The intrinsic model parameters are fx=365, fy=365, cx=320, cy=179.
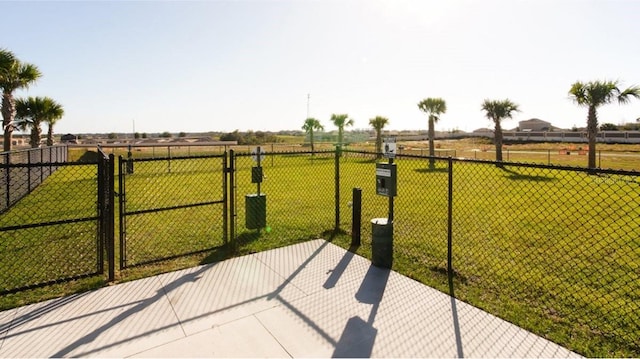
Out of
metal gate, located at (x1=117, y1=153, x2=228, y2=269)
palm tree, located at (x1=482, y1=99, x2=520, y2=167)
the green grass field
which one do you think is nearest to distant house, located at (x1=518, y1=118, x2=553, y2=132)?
palm tree, located at (x1=482, y1=99, x2=520, y2=167)

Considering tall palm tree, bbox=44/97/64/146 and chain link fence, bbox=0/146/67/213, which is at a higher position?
tall palm tree, bbox=44/97/64/146

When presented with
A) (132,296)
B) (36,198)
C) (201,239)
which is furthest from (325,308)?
(36,198)

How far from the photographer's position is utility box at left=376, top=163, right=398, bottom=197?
522 cm

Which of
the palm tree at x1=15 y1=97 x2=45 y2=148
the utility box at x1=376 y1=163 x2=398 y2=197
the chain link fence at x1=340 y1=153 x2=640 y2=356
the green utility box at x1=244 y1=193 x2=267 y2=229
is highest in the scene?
the palm tree at x1=15 y1=97 x2=45 y2=148

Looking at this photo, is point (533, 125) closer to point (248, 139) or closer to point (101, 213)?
point (248, 139)

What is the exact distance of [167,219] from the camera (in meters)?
8.48

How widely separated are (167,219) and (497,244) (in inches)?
275

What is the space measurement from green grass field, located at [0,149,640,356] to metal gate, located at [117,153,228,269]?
4 cm

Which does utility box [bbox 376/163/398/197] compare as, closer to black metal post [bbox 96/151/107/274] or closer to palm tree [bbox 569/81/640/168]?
black metal post [bbox 96/151/107/274]

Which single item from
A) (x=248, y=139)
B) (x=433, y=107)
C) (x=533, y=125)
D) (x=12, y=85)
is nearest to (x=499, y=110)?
(x=433, y=107)

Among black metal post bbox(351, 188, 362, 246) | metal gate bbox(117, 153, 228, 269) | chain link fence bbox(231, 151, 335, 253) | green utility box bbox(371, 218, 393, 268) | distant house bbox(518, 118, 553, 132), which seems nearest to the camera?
green utility box bbox(371, 218, 393, 268)

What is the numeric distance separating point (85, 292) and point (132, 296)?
620mm

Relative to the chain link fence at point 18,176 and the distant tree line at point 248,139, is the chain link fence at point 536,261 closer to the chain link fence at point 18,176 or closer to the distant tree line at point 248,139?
the chain link fence at point 18,176

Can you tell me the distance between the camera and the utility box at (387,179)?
5224 millimetres
